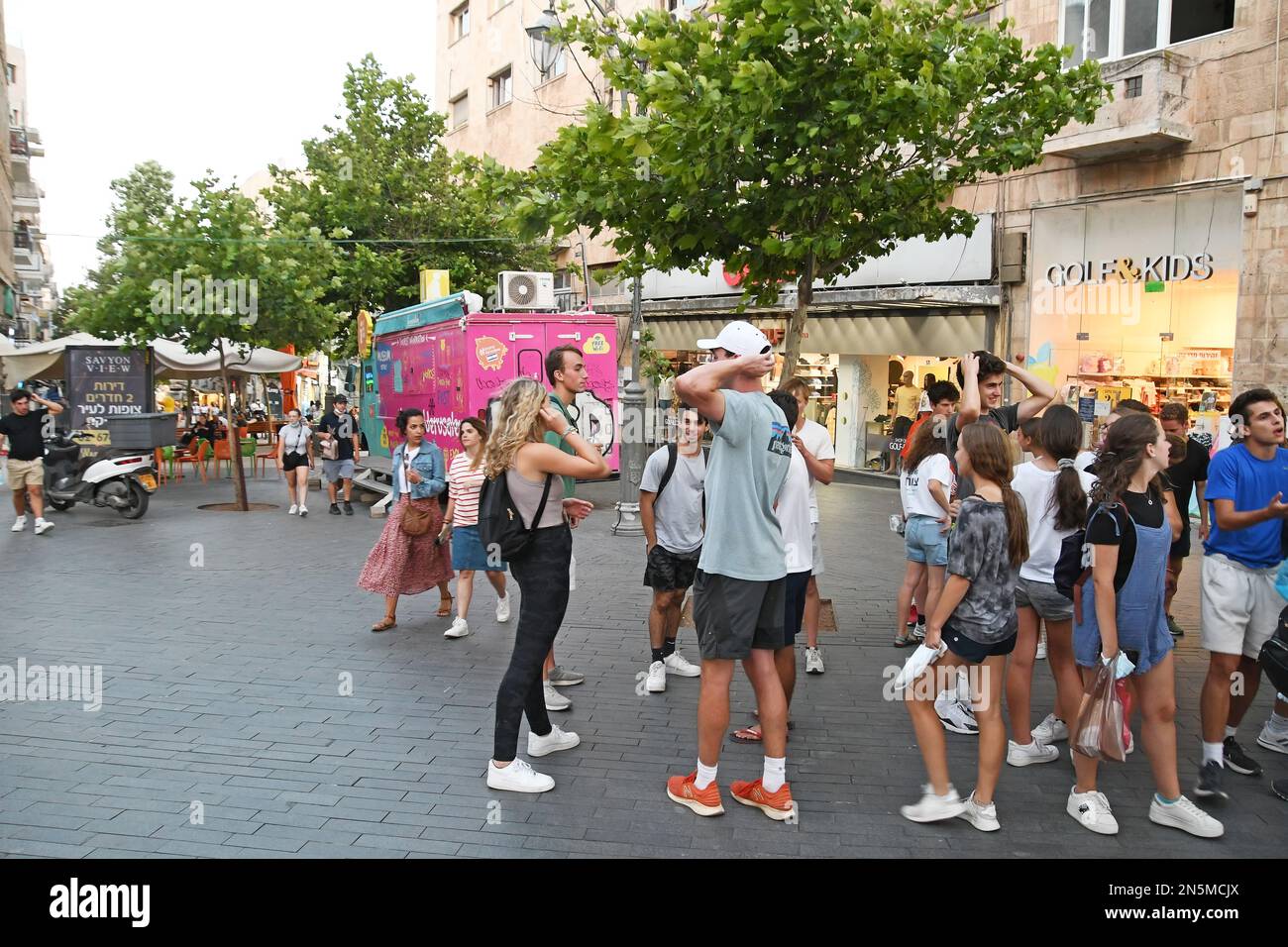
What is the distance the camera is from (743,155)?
24.2 ft

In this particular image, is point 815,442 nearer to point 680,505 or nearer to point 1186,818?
point 680,505

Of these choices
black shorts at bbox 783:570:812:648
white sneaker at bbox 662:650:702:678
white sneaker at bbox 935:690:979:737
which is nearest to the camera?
black shorts at bbox 783:570:812:648

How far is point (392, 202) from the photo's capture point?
24.8 meters

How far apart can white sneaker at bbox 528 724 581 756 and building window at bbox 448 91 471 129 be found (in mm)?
32240

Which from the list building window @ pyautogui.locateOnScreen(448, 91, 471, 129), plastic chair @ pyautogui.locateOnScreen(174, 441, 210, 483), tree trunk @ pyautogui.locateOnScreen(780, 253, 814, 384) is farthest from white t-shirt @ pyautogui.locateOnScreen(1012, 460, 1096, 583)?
building window @ pyautogui.locateOnScreen(448, 91, 471, 129)

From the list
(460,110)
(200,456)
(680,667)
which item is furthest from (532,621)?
(460,110)

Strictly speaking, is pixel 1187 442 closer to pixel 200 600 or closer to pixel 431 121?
pixel 200 600

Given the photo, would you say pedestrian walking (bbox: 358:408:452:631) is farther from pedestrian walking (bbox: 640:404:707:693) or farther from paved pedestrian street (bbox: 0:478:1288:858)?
pedestrian walking (bbox: 640:404:707:693)

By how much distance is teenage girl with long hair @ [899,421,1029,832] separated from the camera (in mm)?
4137

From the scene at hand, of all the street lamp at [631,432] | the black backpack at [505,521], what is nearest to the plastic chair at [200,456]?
the street lamp at [631,432]

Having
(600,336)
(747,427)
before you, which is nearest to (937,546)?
(747,427)

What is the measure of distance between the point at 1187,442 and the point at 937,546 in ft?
7.65

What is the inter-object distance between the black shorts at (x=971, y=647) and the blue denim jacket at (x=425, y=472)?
15.2ft

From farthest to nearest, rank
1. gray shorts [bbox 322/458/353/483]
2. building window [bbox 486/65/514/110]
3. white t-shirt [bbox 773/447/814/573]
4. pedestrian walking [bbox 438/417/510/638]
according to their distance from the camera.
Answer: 1. building window [bbox 486/65/514/110]
2. gray shorts [bbox 322/458/353/483]
3. pedestrian walking [bbox 438/417/510/638]
4. white t-shirt [bbox 773/447/814/573]
